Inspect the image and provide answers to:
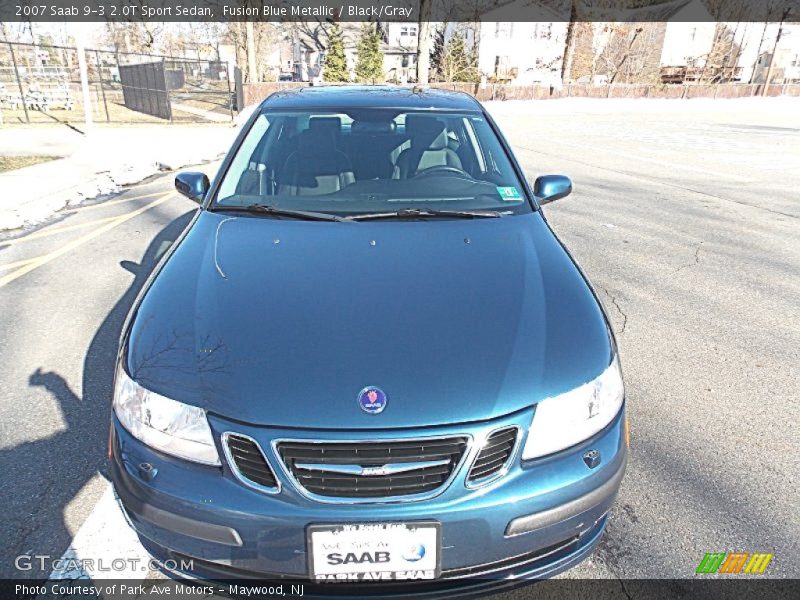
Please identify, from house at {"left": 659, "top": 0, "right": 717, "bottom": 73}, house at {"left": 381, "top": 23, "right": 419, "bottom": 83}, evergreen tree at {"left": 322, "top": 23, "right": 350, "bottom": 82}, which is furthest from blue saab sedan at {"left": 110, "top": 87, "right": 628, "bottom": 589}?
house at {"left": 659, "top": 0, "right": 717, "bottom": 73}

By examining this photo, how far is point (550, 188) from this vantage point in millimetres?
3188

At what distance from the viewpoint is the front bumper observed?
1540 millimetres

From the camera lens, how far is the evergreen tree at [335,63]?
37.2 metres

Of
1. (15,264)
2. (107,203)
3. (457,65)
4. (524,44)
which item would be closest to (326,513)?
(15,264)

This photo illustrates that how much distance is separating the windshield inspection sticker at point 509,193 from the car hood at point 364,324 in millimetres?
324

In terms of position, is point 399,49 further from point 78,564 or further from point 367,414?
point 367,414

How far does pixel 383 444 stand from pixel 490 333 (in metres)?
0.55

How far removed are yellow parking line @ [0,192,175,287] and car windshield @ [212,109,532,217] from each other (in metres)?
2.98

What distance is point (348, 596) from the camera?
5.21 ft

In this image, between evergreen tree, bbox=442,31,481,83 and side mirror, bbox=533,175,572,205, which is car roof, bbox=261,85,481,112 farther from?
evergreen tree, bbox=442,31,481,83

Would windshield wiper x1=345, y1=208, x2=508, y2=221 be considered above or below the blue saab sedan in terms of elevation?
above

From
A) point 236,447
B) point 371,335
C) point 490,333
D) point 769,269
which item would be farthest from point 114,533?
point 769,269

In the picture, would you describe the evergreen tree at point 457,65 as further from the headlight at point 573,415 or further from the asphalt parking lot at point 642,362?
the headlight at point 573,415

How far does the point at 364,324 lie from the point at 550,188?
1764mm
